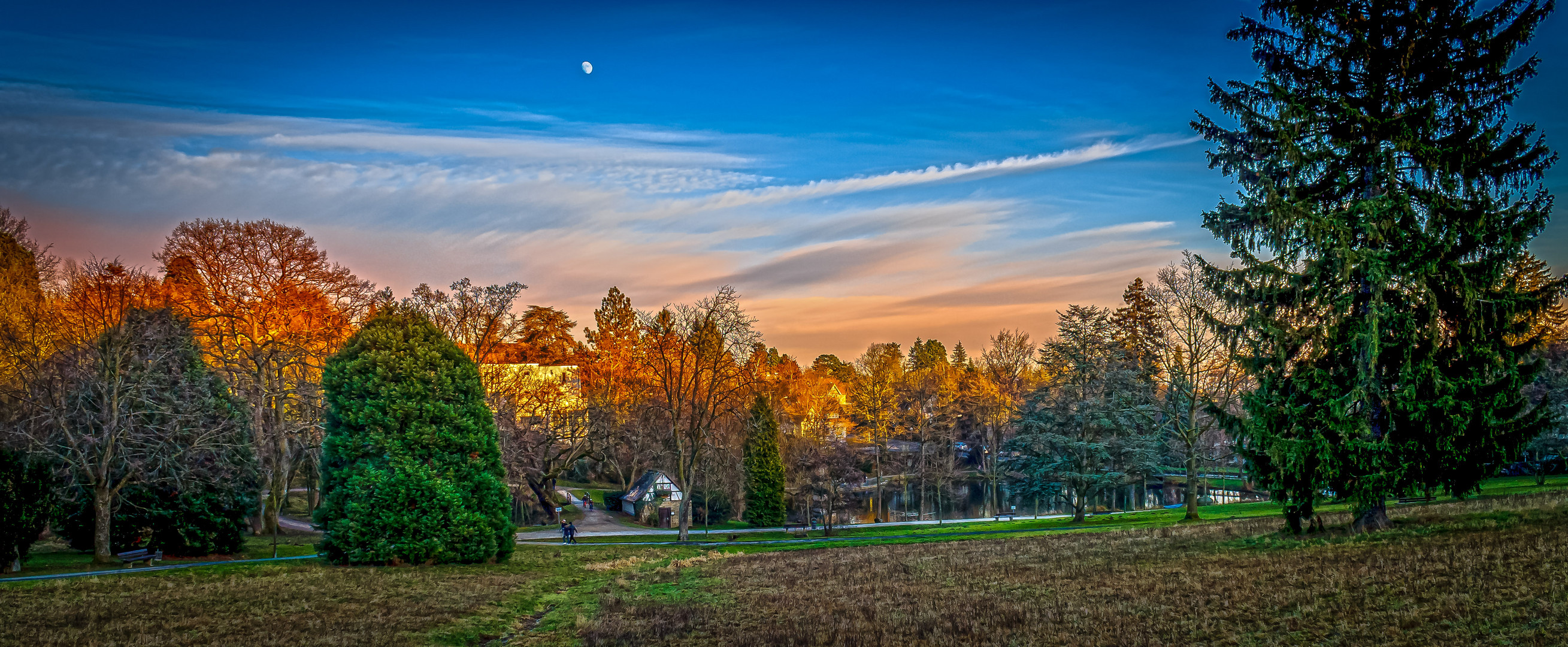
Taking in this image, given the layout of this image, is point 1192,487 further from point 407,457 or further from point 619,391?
point 619,391

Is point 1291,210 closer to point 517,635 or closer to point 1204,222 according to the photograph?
point 1204,222

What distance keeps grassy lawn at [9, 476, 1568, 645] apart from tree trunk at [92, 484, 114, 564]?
2.33 feet

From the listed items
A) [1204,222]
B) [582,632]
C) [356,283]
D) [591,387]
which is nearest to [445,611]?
[582,632]

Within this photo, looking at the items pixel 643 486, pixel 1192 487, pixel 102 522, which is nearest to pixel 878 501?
pixel 643 486

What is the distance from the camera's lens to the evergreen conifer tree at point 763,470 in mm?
49750

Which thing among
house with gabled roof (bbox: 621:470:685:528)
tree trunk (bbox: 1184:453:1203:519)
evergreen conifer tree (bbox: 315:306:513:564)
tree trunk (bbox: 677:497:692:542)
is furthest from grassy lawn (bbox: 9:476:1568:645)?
house with gabled roof (bbox: 621:470:685:528)

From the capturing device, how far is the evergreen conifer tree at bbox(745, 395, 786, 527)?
49.8 metres

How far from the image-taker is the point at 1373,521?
17.4 meters

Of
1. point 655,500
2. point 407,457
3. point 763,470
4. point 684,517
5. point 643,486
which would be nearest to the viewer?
point 407,457

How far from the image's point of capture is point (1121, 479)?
4169 cm

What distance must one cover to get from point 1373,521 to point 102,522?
3018cm

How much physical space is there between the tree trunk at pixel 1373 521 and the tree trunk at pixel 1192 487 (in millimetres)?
16095

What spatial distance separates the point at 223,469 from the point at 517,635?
15.7 meters

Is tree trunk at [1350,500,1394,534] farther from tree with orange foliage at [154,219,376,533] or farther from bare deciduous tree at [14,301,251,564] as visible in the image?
tree with orange foliage at [154,219,376,533]
